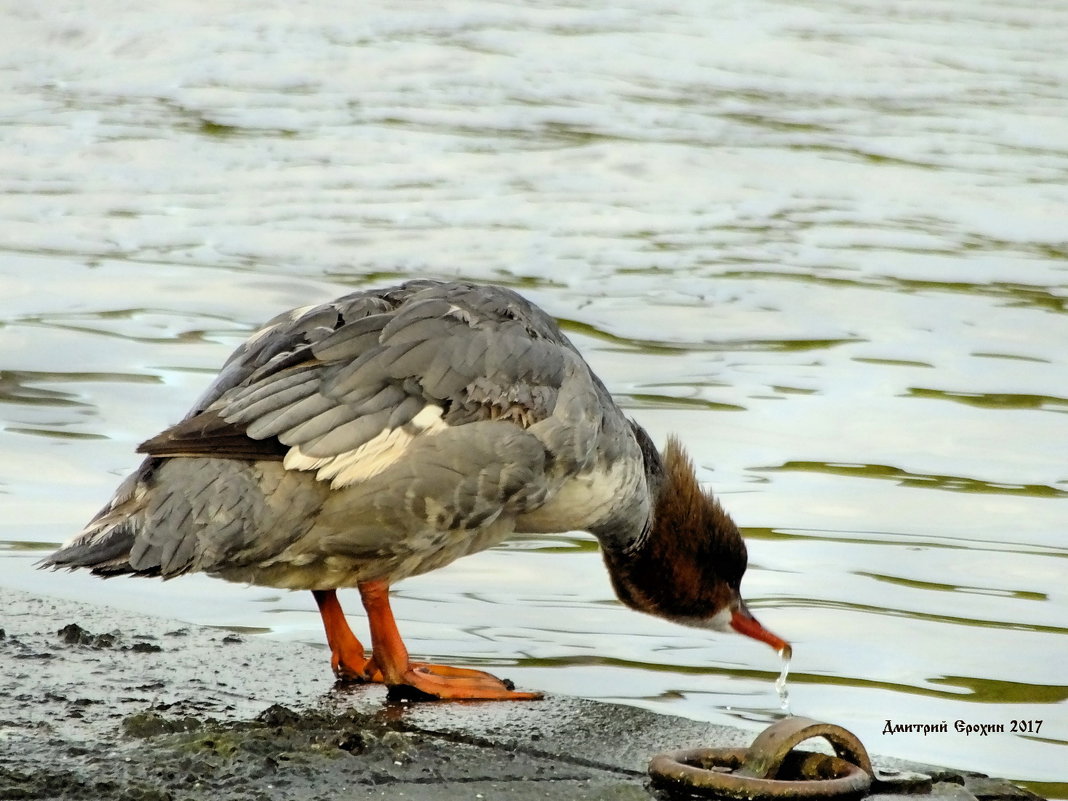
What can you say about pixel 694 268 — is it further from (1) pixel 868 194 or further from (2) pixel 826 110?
(2) pixel 826 110

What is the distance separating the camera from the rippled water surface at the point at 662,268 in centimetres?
545

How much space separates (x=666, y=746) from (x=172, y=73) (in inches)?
434

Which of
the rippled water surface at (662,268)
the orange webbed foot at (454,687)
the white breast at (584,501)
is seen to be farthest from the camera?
the rippled water surface at (662,268)

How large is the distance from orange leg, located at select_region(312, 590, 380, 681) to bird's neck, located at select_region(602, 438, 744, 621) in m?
0.92

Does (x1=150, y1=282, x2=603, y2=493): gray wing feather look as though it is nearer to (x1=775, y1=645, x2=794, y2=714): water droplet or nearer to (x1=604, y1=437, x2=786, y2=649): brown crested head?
(x1=604, y1=437, x2=786, y2=649): brown crested head

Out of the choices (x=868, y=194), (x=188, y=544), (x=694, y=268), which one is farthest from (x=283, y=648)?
(x=868, y=194)

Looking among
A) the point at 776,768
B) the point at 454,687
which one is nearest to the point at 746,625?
the point at 454,687

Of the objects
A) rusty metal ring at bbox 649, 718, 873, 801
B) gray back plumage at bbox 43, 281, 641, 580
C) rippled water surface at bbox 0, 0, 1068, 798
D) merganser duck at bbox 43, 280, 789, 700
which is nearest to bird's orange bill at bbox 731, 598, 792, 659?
rippled water surface at bbox 0, 0, 1068, 798

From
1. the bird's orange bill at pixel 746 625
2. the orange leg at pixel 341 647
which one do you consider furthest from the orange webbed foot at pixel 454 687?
the bird's orange bill at pixel 746 625

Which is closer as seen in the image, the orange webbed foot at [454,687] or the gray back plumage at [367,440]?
the gray back plumage at [367,440]

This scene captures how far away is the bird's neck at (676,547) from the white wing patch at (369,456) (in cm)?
95

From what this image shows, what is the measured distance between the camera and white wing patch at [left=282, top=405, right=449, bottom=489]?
156 inches

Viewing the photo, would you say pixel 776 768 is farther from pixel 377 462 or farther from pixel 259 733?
pixel 377 462

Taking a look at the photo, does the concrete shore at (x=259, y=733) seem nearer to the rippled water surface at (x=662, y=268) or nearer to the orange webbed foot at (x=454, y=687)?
the orange webbed foot at (x=454, y=687)
